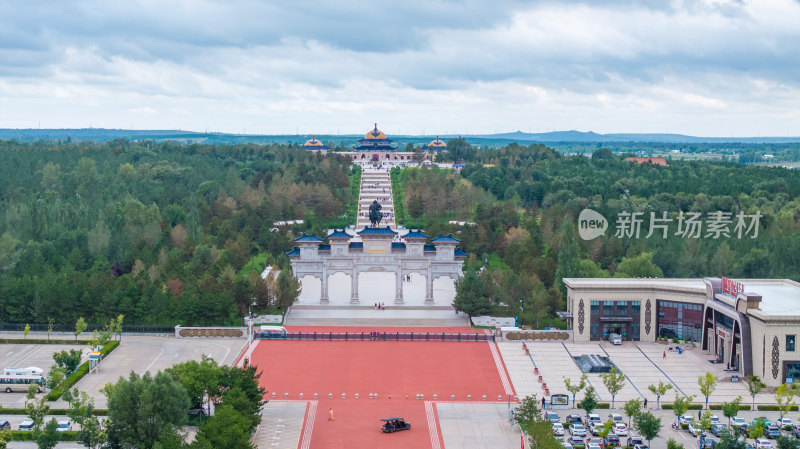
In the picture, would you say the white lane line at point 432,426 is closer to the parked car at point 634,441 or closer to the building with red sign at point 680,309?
the parked car at point 634,441

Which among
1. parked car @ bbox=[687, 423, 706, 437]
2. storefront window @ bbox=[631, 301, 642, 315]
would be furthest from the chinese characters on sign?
parked car @ bbox=[687, 423, 706, 437]

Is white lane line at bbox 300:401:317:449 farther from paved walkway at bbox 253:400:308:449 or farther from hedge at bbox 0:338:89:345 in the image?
hedge at bbox 0:338:89:345

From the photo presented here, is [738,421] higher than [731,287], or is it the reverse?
[731,287]

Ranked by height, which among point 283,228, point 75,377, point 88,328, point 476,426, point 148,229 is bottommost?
point 476,426

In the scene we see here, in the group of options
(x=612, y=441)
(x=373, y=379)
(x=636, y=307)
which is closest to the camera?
(x=612, y=441)

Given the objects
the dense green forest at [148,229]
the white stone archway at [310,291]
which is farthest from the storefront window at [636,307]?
the dense green forest at [148,229]

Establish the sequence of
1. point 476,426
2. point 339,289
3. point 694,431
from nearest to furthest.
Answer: point 694,431, point 476,426, point 339,289

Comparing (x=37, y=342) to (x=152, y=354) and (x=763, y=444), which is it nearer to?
(x=152, y=354)

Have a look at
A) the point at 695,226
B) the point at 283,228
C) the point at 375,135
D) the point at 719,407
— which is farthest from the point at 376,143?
the point at 719,407
